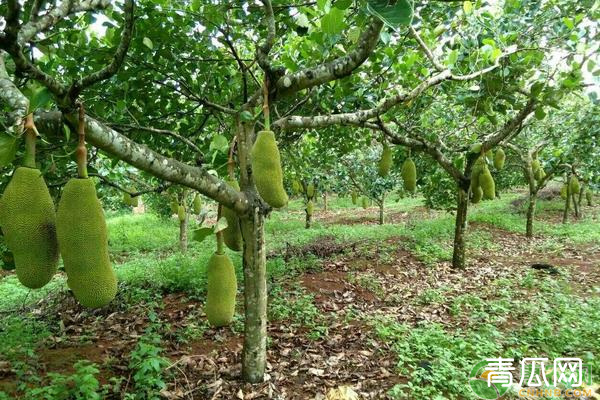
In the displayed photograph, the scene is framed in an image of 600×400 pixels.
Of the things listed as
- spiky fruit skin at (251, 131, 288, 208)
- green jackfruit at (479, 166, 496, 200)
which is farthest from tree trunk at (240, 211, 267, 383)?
green jackfruit at (479, 166, 496, 200)

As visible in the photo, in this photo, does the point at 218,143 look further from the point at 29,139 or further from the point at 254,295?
the point at 29,139

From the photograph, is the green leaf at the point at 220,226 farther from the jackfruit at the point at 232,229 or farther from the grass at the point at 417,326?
the grass at the point at 417,326

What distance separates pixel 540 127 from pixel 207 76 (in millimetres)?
8710

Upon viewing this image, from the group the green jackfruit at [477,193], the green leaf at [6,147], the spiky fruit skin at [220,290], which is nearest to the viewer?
the green leaf at [6,147]

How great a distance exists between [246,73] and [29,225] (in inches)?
71.4

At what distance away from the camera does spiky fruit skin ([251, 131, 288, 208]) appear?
5.30 ft

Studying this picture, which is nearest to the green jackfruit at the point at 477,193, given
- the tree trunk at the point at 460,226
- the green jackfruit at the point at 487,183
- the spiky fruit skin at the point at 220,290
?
the tree trunk at the point at 460,226

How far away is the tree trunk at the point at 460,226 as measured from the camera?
5168 mm

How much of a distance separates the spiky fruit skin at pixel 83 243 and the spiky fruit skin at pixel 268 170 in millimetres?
705

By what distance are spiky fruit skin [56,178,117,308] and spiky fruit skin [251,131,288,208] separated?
2.31ft

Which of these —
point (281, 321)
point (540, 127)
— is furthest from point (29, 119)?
point (540, 127)

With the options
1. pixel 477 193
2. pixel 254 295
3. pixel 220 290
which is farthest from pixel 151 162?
pixel 477 193

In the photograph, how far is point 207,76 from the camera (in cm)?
300

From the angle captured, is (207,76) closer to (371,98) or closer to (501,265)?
(371,98)
